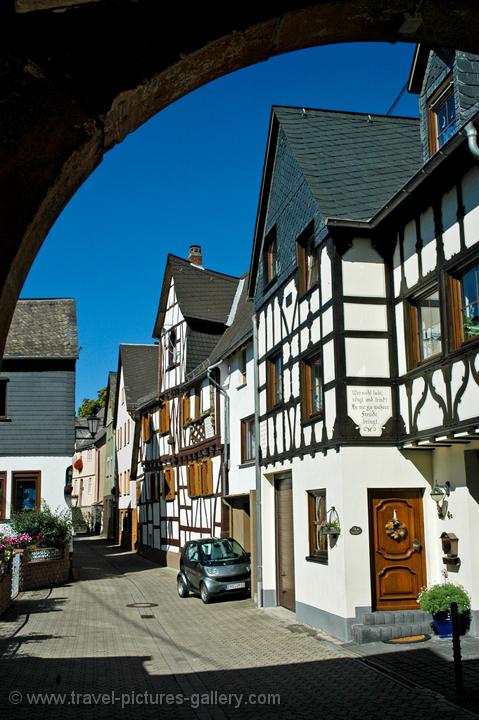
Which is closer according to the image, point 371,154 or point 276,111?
point 371,154

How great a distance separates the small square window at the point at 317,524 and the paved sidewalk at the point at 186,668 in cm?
137

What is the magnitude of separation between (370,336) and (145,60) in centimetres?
1106

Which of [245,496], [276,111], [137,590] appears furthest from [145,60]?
[137,590]

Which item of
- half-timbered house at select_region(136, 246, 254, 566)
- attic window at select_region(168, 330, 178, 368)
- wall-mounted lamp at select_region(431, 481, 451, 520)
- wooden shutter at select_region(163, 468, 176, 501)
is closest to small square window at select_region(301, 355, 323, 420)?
wall-mounted lamp at select_region(431, 481, 451, 520)

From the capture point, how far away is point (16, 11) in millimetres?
2195

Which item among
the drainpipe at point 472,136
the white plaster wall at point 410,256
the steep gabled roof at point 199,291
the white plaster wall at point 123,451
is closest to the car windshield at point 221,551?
the white plaster wall at point 410,256

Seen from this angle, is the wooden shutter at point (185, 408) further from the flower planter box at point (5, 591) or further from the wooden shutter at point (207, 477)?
the flower planter box at point (5, 591)

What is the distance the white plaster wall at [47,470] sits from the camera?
24359 mm

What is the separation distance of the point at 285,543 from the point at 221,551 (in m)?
3.11

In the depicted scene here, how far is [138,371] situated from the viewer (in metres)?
40.8

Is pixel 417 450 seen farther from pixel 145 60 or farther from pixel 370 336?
pixel 145 60

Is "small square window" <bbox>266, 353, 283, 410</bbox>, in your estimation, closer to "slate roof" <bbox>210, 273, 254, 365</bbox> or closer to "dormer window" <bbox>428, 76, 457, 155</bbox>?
"slate roof" <bbox>210, 273, 254, 365</bbox>

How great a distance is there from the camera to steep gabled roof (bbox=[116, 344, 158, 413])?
39250 millimetres

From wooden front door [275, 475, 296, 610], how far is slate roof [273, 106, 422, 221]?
608 cm
